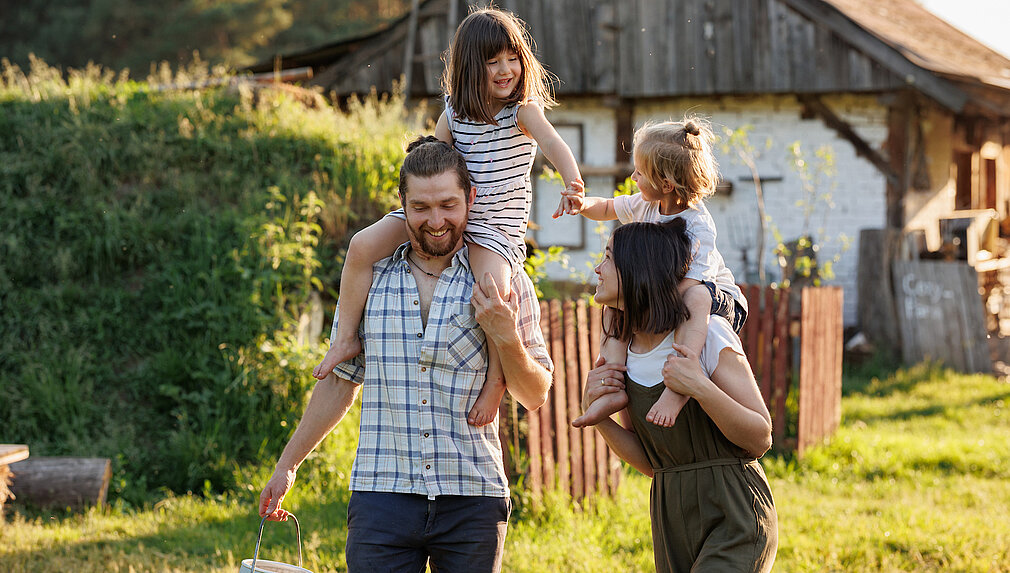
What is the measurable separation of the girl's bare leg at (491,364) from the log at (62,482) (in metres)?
4.15

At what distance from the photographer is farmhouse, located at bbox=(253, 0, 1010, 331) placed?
12922 millimetres

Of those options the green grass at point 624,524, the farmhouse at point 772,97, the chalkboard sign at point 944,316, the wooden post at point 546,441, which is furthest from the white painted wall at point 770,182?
the wooden post at point 546,441

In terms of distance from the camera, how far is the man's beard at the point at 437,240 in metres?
2.77

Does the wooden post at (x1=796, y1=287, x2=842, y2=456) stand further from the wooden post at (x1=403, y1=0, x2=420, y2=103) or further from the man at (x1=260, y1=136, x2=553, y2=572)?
the wooden post at (x1=403, y1=0, x2=420, y2=103)

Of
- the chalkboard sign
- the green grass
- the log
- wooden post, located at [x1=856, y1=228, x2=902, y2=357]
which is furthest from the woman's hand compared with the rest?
wooden post, located at [x1=856, y1=228, x2=902, y2=357]

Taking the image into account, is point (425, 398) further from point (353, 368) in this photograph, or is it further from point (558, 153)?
point (558, 153)

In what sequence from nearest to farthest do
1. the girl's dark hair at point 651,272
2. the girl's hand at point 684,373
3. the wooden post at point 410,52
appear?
the girl's hand at point 684,373
the girl's dark hair at point 651,272
the wooden post at point 410,52

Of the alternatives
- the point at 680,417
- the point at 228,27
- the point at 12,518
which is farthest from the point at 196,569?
the point at 228,27

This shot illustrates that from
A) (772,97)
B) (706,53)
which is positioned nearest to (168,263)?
(706,53)

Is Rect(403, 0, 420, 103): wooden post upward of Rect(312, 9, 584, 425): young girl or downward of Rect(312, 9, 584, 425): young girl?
upward

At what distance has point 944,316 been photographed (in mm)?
11398

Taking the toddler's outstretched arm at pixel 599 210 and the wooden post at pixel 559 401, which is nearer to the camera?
the toddler's outstretched arm at pixel 599 210

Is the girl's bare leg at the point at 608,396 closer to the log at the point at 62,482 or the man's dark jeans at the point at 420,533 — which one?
the man's dark jeans at the point at 420,533

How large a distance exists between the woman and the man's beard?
0.45 m
